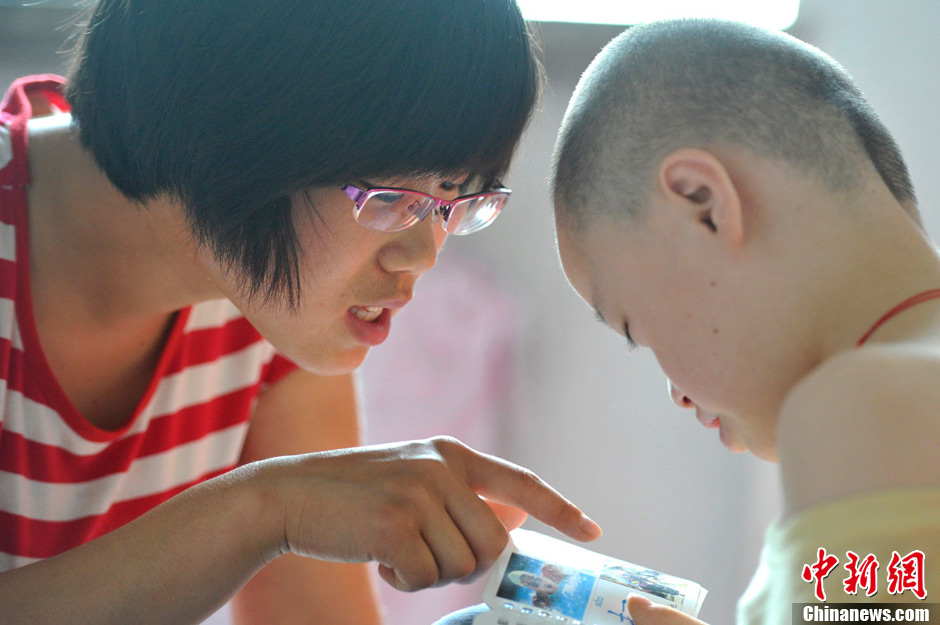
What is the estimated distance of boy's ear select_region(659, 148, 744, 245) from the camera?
81 cm

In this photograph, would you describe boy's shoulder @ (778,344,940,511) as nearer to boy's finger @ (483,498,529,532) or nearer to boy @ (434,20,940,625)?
boy @ (434,20,940,625)

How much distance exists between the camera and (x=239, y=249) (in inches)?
36.2

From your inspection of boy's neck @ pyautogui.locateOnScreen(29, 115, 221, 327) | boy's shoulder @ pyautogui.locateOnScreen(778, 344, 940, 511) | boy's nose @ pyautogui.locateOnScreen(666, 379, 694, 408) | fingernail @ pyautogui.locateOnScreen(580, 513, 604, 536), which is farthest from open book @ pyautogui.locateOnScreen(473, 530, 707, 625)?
boy's neck @ pyautogui.locateOnScreen(29, 115, 221, 327)

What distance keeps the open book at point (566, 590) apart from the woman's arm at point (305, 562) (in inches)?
14.0

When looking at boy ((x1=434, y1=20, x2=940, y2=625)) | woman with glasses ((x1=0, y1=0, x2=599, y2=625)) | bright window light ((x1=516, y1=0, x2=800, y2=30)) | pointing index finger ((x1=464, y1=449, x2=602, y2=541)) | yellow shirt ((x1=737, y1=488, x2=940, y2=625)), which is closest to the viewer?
yellow shirt ((x1=737, y1=488, x2=940, y2=625))

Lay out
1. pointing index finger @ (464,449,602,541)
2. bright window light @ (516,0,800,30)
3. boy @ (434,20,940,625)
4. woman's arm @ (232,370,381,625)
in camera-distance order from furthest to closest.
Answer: bright window light @ (516,0,800,30), woman's arm @ (232,370,381,625), pointing index finger @ (464,449,602,541), boy @ (434,20,940,625)

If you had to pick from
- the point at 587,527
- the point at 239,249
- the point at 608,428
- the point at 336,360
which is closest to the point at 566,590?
the point at 587,527

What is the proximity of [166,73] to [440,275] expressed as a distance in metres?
1.09

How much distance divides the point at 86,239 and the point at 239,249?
0.24 m

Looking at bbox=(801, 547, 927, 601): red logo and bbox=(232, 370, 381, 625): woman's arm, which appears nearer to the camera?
bbox=(801, 547, 927, 601): red logo

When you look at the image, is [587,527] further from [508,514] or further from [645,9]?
[645,9]

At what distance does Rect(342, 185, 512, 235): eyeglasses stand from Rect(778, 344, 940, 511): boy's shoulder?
370 mm

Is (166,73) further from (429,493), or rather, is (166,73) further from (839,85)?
(839,85)

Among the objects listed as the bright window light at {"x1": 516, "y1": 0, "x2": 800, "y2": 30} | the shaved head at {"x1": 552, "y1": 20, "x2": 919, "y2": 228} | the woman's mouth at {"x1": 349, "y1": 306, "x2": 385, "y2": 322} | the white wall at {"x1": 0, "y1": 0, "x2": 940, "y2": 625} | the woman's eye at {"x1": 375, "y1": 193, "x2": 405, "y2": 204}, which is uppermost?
the bright window light at {"x1": 516, "y1": 0, "x2": 800, "y2": 30}
